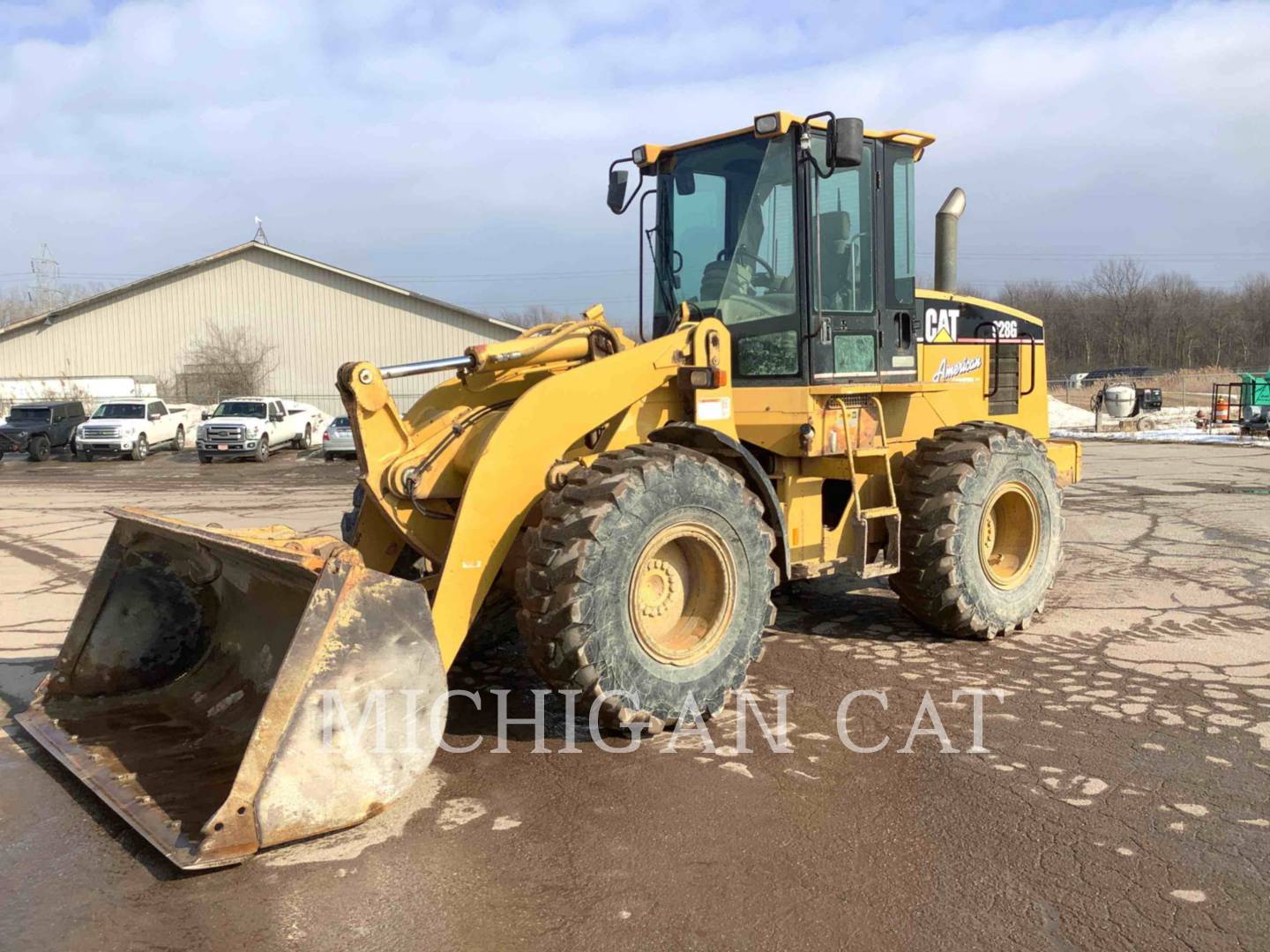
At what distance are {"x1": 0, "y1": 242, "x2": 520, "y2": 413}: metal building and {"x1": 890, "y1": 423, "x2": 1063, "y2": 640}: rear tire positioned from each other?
1204 inches

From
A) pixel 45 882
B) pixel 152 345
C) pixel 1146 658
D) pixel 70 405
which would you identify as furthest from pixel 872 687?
pixel 152 345

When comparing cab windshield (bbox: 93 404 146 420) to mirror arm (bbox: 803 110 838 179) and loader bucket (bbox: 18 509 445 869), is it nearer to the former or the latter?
loader bucket (bbox: 18 509 445 869)

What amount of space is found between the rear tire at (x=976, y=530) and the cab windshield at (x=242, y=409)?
24445mm

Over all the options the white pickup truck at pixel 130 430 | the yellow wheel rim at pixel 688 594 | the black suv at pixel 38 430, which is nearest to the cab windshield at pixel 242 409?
the white pickup truck at pixel 130 430

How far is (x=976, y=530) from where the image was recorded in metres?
6.46

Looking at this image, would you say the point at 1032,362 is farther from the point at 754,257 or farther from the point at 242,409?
the point at 242,409

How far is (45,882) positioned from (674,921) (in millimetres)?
2224

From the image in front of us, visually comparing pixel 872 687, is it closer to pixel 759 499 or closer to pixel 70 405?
pixel 759 499

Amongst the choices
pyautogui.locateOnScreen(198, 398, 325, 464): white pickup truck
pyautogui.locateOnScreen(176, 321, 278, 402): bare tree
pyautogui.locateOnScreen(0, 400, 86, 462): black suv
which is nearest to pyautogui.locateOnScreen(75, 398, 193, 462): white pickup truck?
pyautogui.locateOnScreen(0, 400, 86, 462): black suv

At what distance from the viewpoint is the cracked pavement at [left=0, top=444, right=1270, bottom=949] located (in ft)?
10.9

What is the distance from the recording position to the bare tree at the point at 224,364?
120ft

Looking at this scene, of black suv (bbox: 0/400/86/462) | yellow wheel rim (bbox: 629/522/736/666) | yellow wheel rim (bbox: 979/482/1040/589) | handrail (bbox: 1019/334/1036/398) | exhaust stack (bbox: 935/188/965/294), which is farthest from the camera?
black suv (bbox: 0/400/86/462)

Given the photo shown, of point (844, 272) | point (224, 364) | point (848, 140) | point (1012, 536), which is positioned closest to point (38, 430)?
point (224, 364)

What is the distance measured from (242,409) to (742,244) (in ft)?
81.5
